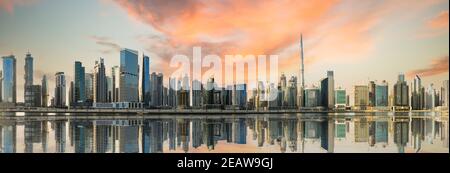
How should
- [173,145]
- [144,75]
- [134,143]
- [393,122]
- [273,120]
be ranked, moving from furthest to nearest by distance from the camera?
1. [273,120]
2. [393,122]
3. [144,75]
4. [134,143]
5. [173,145]

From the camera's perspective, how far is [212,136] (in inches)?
186

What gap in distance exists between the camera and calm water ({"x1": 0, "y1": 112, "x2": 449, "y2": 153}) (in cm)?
361

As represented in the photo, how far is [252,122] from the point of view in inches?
269

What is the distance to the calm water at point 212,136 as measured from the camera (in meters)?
3.61

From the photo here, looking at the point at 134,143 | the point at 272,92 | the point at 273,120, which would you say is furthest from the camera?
the point at 273,120

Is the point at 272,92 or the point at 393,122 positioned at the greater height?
the point at 272,92
